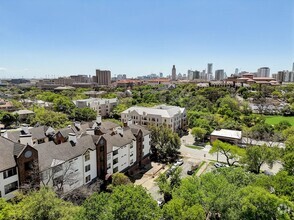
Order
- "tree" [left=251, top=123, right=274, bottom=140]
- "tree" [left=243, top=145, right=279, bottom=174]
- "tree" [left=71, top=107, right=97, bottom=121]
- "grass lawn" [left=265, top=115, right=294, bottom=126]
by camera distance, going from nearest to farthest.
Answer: "tree" [left=243, top=145, right=279, bottom=174]
"tree" [left=251, top=123, right=274, bottom=140]
"tree" [left=71, top=107, right=97, bottom=121]
"grass lawn" [left=265, top=115, right=294, bottom=126]

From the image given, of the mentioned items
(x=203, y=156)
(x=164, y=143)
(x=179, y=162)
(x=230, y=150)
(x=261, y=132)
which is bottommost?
(x=203, y=156)

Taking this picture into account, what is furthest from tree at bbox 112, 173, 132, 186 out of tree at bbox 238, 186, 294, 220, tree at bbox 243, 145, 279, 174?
tree at bbox 243, 145, 279, 174

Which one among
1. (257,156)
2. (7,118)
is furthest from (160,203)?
(7,118)

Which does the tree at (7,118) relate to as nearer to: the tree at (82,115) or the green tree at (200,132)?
the tree at (82,115)

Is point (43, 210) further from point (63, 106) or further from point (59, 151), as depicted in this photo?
point (63, 106)

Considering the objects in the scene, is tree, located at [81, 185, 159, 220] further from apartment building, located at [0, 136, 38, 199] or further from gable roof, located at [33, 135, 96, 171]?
gable roof, located at [33, 135, 96, 171]

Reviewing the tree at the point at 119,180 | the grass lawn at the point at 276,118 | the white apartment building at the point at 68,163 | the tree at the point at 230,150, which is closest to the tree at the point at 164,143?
the tree at the point at 230,150
